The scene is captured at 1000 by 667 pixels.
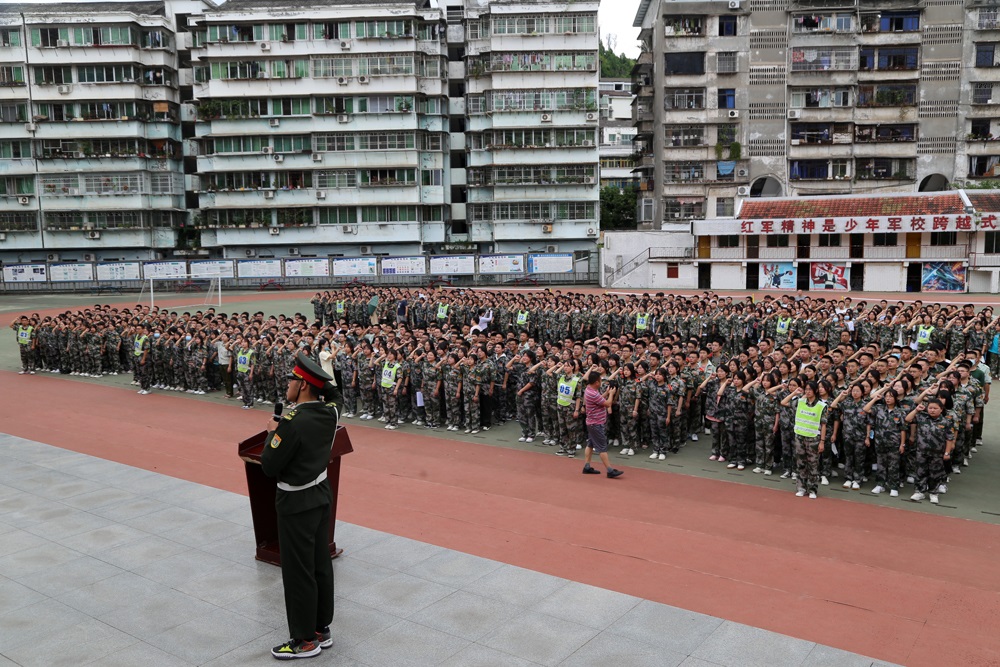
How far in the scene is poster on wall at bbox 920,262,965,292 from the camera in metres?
39.5

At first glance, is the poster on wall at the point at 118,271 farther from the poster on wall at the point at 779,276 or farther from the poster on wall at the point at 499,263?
the poster on wall at the point at 779,276

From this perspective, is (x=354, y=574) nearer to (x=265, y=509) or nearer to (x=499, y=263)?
(x=265, y=509)

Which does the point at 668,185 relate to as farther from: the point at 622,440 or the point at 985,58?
the point at 622,440

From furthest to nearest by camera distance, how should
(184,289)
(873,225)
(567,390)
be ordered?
1. (184,289)
2. (873,225)
3. (567,390)

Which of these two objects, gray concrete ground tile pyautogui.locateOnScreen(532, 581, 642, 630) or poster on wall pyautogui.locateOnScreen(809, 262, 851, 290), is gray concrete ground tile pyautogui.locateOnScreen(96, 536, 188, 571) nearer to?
gray concrete ground tile pyautogui.locateOnScreen(532, 581, 642, 630)

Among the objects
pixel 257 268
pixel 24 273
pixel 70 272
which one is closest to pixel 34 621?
pixel 257 268

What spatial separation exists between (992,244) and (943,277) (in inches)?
103

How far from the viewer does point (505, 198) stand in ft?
181

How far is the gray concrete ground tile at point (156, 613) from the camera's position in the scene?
20.3 feet

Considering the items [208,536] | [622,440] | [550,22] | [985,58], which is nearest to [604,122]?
[550,22]

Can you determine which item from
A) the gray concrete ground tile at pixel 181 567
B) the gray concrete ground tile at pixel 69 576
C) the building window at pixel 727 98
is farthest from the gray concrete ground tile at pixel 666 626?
the building window at pixel 727 98

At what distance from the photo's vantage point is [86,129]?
56.2 m

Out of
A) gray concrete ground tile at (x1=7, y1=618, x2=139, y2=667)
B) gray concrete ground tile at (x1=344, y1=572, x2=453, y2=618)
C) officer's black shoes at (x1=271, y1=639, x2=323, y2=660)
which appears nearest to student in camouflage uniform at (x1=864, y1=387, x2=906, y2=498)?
gray concrete ground tile at (x1=344, y1=572, x2=453, y2=618)

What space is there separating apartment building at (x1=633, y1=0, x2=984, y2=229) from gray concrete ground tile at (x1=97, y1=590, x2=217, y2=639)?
49.3m
